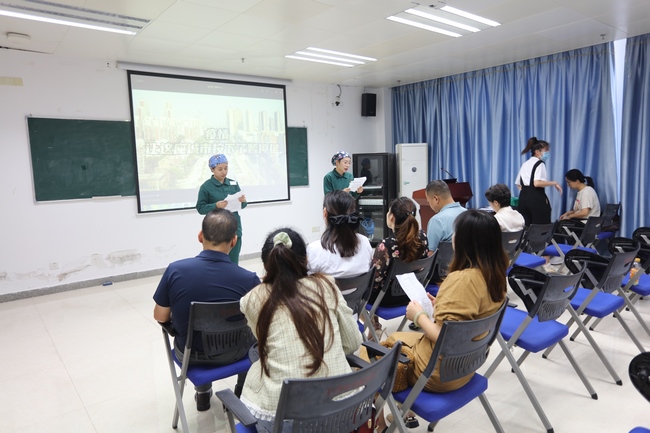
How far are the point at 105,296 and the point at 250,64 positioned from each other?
3.43 m

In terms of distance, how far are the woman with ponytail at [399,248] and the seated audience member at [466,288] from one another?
2.71ft

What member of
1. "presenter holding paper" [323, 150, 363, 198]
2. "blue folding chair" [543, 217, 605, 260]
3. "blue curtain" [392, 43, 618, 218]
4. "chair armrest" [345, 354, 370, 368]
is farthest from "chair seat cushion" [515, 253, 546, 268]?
"chair armrest" [345, 354, 370, 368]

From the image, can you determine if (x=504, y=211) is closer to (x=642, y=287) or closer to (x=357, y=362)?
(x=642, y=287)

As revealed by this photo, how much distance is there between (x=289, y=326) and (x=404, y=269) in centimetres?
143

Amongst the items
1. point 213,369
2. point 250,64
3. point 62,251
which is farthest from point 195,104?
point 213,369

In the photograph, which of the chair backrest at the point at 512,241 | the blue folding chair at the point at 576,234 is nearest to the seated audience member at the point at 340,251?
the chair backrest at the point at 512,241

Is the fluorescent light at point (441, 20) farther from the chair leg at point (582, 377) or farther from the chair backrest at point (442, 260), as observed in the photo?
the chair leg at point (582, 377)

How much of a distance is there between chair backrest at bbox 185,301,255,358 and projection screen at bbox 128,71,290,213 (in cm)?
413

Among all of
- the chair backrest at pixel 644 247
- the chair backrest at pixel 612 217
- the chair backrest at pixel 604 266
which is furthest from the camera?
the chair backrest at pixel 612 217

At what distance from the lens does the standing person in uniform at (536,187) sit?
5109mm

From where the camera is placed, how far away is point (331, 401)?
1.20 meters

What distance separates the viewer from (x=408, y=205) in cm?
277

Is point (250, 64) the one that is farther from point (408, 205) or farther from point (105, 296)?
point (408, 205)

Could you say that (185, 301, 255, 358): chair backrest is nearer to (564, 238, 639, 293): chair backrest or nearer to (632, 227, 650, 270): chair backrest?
(564, 238, 639, 293): chair backrest
